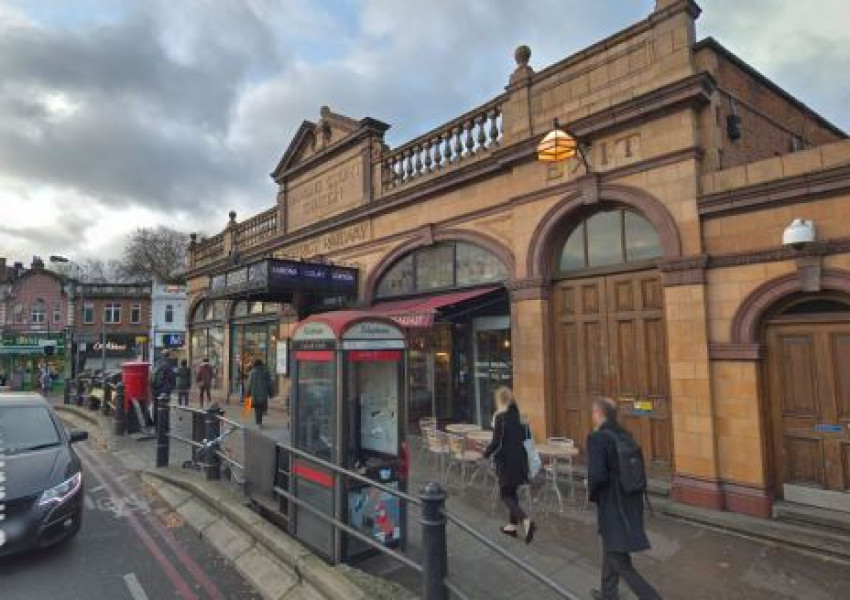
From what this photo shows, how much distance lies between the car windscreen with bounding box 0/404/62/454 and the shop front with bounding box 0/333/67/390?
3997cm

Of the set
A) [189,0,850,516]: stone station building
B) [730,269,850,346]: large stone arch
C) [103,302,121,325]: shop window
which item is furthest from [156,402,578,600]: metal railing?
[103,302,121,325]: shop window

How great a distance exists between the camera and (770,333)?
702cm

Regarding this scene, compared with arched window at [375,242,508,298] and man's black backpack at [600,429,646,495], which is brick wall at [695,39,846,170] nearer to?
arched window at [375,242,508,298]

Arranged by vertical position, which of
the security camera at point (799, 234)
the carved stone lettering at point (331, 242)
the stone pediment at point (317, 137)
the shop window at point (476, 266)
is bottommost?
the security camera at point (799, 234)

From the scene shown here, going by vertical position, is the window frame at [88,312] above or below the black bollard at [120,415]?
above

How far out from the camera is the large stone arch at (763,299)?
20.9 ft

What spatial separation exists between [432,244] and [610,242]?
14.4ft

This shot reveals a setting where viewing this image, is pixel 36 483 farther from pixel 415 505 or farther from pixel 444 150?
pixel 444 150

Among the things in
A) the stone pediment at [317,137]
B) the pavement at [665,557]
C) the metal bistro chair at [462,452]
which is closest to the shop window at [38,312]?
the stone pediment at [317,137]

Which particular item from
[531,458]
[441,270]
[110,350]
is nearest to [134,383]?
[441,270]

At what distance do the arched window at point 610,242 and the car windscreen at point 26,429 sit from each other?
8.09 metres

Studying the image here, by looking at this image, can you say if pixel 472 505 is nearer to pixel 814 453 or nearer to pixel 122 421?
pixel 814 453

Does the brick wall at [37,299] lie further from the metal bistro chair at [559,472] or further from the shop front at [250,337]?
the metal bistro chair at [559,472]

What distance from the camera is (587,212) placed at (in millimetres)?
9094
